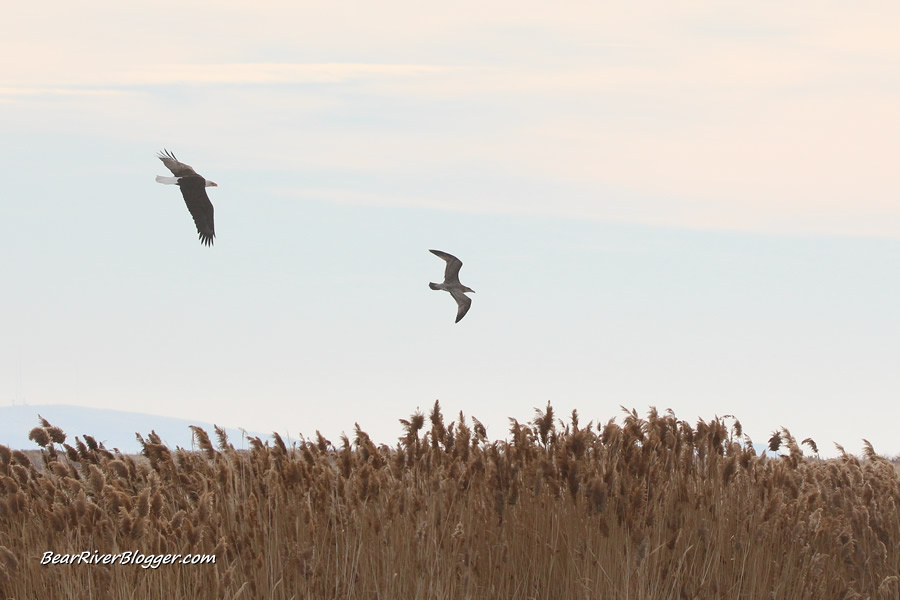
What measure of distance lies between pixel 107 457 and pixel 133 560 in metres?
1.72

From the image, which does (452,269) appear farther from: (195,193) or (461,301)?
(195,193)

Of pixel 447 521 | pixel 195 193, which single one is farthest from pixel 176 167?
pixel 447 521

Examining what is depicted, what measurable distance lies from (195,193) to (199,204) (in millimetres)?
162

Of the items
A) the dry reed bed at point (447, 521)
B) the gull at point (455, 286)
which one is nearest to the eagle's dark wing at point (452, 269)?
the gull at point (455, 286)

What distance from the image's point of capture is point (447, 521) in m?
5.78

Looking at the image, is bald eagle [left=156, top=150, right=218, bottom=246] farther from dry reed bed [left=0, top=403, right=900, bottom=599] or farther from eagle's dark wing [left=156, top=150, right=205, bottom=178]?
dry reed bed [left=0, top=403, right=900, bottom=599]

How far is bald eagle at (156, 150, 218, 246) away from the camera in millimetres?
12484

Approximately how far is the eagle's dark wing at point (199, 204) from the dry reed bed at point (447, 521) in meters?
6.38

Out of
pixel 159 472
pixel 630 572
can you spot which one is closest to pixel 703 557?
pixel 630 572

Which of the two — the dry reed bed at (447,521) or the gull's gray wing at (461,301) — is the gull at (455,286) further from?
the dry reed bed at (447,521)

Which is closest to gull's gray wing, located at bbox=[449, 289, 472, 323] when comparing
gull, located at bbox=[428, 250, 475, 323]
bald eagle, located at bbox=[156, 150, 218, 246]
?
gull, located at bbox=[428, 250, 475, 323]

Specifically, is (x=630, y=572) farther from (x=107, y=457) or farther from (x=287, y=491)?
(x=107, y=457)

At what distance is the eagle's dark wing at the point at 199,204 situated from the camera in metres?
12.5

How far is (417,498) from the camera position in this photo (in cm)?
585
